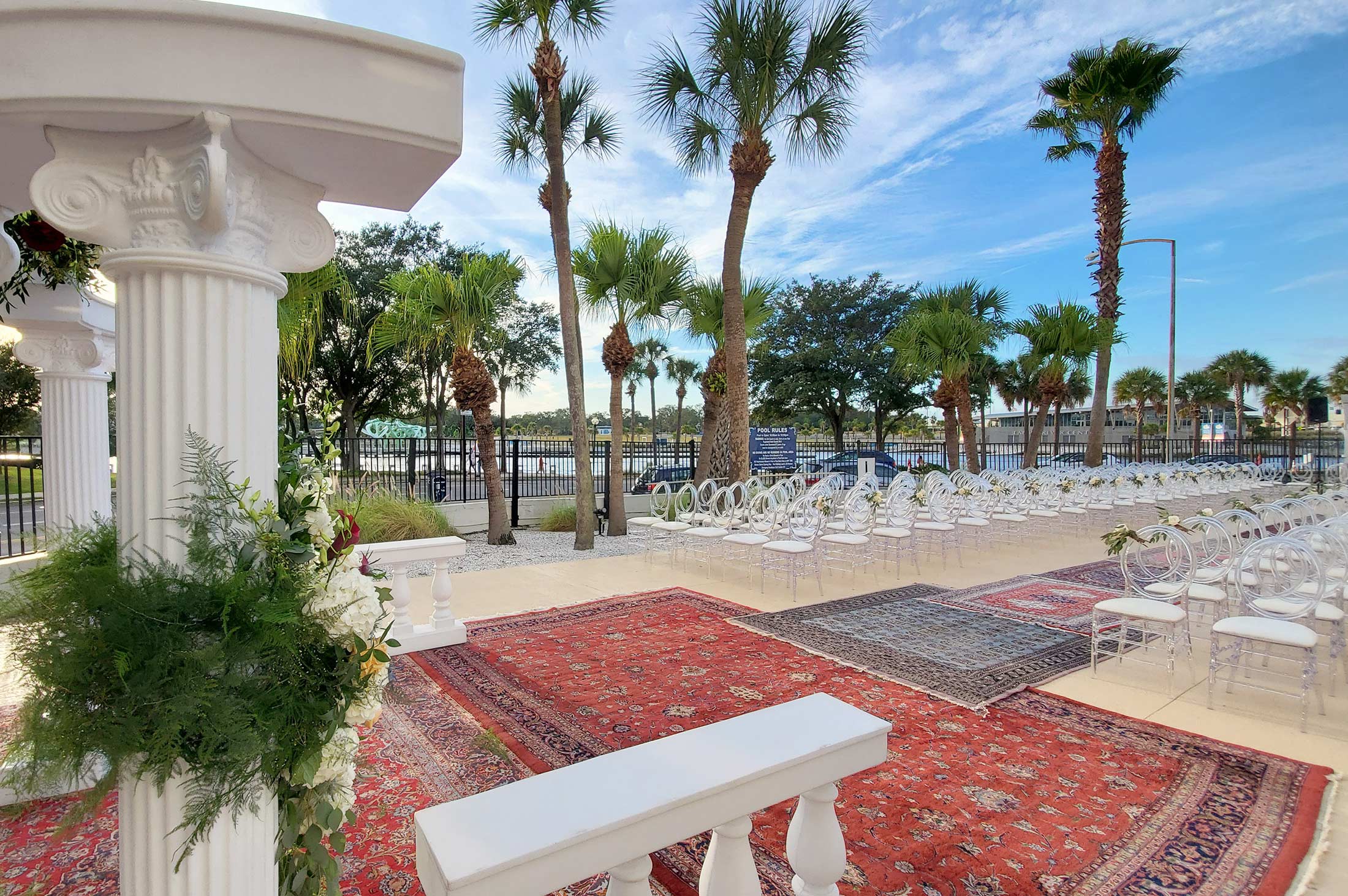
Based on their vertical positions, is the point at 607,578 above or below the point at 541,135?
below

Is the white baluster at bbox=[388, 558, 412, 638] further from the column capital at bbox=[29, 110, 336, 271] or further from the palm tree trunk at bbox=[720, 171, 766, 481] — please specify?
the palm tree trunk at bbox=[720, 171, 766, 481]

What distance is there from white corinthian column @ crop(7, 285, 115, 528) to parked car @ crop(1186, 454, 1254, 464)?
69.4ft

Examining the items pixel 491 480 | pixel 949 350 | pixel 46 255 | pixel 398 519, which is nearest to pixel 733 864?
pixel 46 255

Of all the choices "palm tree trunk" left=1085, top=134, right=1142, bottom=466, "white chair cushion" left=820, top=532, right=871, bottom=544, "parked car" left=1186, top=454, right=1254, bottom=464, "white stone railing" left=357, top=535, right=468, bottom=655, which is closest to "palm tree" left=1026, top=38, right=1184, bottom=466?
"palm tree trunk" left=1085, top=134, right=1142, bottom=466

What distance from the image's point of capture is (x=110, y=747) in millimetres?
1229

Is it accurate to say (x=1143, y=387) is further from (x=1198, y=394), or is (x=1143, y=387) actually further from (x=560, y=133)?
(x=560, y=133)

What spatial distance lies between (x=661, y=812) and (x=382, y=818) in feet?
6.80

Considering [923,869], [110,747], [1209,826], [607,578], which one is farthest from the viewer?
[607,578]

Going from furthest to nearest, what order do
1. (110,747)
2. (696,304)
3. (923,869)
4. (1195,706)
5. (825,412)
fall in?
(825,412) < (696,304) < (1195,706) < (923,869) < (110,747)

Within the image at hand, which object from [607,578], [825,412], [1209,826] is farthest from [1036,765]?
[825,412]

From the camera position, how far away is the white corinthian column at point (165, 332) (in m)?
1.37

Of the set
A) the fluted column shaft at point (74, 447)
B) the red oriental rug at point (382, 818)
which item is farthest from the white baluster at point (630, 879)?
the fluted column shaft at point (74, 447)

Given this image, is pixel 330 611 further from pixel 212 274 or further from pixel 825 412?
pixel 825 412

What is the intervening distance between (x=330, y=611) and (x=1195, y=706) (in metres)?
4.85
